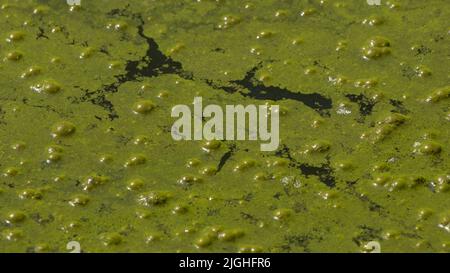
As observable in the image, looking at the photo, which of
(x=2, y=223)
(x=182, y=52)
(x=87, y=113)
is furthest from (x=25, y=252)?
(x=182, y=52)

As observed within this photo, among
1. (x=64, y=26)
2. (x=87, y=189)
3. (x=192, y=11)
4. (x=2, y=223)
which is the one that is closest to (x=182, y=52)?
(x=192, y=11)

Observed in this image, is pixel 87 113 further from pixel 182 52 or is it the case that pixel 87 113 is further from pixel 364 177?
pixel 364 177

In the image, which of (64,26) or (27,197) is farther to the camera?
(64,26)

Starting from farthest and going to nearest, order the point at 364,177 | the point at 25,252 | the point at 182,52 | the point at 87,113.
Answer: the point at 182,52, the point at 87,113, the point at 364,177, the point at 25,252

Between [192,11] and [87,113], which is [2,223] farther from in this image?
[192,11]

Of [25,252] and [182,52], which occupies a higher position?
[182,52]

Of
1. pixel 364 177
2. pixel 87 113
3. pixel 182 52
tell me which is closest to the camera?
pixel 364 177

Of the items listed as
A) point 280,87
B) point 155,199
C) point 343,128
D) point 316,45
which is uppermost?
point 316,45
